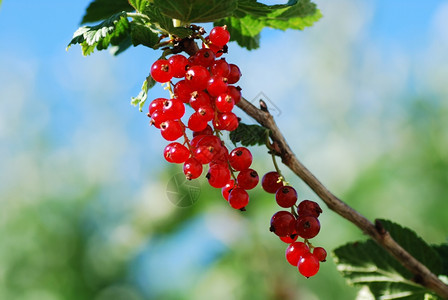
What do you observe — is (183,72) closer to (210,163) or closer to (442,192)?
(210,163)

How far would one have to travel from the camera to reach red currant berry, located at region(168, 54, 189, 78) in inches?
33.4

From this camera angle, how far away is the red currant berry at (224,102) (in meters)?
0.81

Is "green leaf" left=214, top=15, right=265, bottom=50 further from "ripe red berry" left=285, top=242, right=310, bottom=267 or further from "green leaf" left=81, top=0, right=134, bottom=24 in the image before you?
"ripe red berry" left=285, top=242, right=310, bottom=267

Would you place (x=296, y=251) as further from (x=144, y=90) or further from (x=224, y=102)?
(x=144, y=90)

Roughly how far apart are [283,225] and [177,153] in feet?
0.73

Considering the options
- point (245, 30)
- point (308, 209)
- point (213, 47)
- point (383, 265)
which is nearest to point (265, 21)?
point (245, 30)

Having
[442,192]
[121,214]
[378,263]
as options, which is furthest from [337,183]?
[378,263]

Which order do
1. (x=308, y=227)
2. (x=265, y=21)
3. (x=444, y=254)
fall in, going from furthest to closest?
(x=444, y=254) < (x=265, y=21) < (x=308, y=227)

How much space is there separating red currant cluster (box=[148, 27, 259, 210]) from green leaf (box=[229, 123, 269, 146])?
0.04 m

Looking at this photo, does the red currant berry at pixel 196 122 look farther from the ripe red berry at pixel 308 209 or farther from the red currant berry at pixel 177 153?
the ripe red berry at pixel 308 209

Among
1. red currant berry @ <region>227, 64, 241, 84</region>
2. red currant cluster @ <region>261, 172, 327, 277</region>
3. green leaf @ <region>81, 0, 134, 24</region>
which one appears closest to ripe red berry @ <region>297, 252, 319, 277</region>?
red currant cluster @ <region>261, 172, 327, 277</region>

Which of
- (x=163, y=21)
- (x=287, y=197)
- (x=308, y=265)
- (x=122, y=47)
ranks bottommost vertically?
(x=308, y=265)

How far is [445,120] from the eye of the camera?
9.50 metres

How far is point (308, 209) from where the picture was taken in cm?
84
